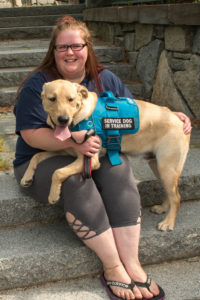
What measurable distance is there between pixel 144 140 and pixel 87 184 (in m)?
0.63

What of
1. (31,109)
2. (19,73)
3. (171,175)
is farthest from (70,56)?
(19,73)

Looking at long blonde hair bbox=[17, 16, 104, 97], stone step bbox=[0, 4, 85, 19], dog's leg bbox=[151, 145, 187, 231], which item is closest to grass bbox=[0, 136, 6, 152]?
long blonde hair bbox=[17, 16, 104, 97]

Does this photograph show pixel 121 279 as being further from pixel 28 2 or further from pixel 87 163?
pixel 28 2

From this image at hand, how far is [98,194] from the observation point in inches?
95.1

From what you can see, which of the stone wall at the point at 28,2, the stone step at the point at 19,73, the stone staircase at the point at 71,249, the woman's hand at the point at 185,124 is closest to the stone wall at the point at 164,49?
the stone step at the point at 19,73

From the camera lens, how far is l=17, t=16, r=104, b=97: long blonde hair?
8.74ft

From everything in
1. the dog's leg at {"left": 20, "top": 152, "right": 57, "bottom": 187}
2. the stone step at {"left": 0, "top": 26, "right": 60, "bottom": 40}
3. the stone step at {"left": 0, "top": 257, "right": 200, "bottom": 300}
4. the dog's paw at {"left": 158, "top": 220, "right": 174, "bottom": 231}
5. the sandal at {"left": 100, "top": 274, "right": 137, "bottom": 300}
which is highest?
the stone step at {"left": 0, "top": 26, "right": 60, "bottom": 40}

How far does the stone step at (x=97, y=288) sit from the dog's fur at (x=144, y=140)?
1.05 ft

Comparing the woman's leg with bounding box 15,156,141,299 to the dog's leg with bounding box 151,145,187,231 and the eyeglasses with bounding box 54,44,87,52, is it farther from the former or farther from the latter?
the eyeglasses with bounding box 54,44,87,52

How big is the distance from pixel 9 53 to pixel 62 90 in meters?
3.64

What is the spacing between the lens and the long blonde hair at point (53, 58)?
266cm

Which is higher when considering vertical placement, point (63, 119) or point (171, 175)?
point (63, 119)

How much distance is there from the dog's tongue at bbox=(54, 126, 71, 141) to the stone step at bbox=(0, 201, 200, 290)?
2.61 ft

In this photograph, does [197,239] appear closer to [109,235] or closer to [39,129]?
[109,235]
